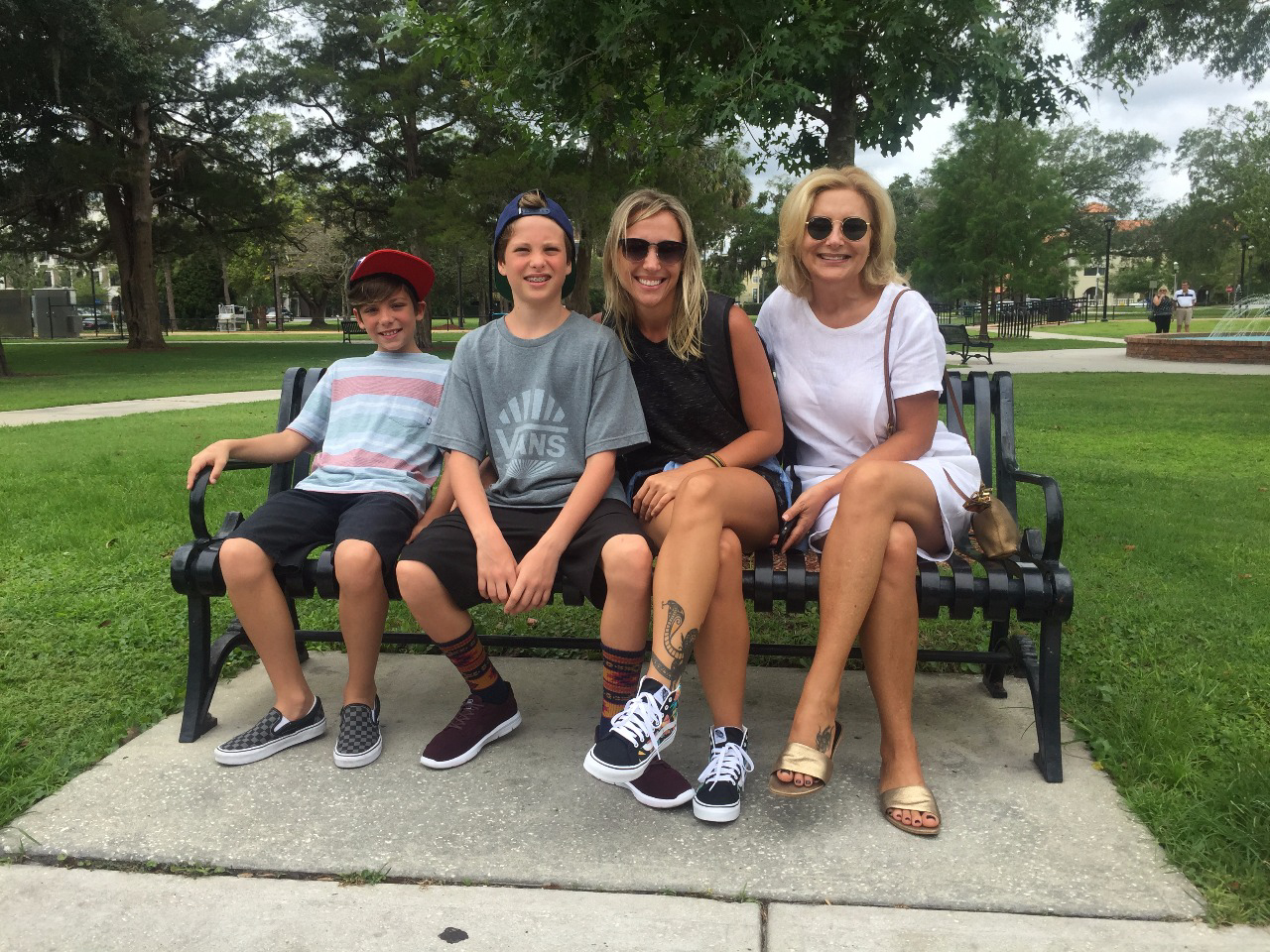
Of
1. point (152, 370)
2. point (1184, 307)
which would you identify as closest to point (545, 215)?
point (152, 370)

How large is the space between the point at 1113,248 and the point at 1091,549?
81802 millimetres

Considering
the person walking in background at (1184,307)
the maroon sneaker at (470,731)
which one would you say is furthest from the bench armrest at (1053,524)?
the person walking in background at (1184,307)

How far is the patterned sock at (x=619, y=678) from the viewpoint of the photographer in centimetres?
260

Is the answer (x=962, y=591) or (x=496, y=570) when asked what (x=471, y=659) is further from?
(x=962, y=591)

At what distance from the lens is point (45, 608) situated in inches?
161

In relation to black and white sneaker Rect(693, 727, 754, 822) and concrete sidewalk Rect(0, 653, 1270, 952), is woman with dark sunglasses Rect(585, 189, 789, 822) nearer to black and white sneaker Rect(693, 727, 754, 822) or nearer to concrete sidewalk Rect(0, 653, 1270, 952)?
black and white sneaker Rect(693, 727, 754, 822)

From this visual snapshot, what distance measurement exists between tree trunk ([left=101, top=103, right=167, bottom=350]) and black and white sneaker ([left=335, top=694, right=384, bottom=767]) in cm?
2710

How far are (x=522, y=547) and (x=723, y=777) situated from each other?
2.74ft

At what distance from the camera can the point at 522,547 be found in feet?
9.16

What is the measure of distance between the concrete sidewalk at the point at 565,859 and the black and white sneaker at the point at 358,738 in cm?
5

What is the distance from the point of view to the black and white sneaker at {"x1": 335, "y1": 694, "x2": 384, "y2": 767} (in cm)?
273

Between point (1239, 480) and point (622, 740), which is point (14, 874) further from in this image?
point (1239, 480)

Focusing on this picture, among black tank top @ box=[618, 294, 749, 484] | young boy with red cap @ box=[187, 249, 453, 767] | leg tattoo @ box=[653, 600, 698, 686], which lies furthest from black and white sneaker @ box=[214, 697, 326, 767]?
black tank top @ box=[618, 294, 749, 484]

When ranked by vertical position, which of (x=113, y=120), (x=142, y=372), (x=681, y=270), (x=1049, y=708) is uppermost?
(x=113, y=120)
